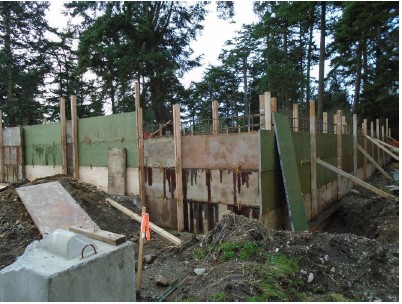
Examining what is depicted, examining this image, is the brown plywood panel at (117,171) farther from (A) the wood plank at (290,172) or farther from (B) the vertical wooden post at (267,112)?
(A) the wood plank at (290,172)

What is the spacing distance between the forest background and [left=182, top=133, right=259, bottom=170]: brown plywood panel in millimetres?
11727

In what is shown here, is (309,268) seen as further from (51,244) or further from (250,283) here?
(51,244)

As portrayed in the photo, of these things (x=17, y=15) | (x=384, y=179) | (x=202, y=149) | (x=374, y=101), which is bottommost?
(x=384, y=179)

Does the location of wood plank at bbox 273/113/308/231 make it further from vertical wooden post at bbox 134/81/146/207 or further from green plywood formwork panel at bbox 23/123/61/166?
green plywood formwork panel at bbox 23/123/61/166

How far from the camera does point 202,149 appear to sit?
22.5 ft

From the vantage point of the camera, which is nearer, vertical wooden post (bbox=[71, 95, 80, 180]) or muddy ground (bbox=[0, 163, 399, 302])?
muddy ground (bbox=[0, 163, 399, 302])

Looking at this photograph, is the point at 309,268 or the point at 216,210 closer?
the point at 309,268

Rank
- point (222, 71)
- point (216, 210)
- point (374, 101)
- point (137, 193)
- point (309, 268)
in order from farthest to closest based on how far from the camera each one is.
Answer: point (222, 71) → point (374, 101) → point (137, 193) → point (216, 210) → point (309, 268)

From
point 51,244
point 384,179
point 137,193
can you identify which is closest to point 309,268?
point 51,244

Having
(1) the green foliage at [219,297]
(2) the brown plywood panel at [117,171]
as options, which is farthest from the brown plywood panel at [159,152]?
(1) the green foliage at [219,297]

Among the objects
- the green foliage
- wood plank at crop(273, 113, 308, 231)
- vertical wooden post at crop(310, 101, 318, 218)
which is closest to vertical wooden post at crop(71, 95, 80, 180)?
wood plank at crop(273, 113, 308, 231)

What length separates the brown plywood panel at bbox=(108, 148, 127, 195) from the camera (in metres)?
8.41

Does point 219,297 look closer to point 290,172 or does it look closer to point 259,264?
point 259,264

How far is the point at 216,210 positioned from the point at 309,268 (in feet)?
9.33
